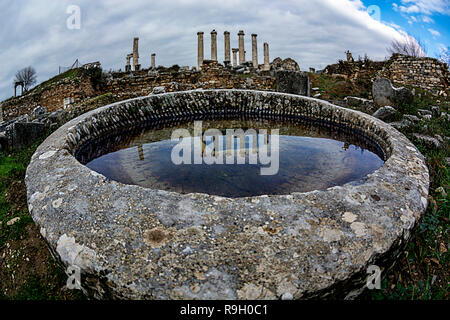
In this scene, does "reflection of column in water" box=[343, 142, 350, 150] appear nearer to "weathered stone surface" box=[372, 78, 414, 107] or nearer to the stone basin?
the stone basin

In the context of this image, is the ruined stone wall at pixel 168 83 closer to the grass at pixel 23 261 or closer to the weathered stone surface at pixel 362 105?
the weathered stone surface at pixel 362 105

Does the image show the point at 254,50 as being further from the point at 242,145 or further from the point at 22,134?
the point at 242,145

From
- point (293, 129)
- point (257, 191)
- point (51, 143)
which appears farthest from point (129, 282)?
point (293, 129)

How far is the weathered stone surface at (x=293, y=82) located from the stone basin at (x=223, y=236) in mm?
6956

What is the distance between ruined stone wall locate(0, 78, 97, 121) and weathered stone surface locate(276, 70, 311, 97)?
778cm

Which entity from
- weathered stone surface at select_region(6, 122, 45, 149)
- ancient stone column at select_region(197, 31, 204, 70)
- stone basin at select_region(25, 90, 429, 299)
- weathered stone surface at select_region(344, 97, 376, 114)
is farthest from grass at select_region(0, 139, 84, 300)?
ancient stone column at select_region(197, 31, 204, 70)

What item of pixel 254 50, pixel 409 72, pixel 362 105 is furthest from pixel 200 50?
pixel 362 105

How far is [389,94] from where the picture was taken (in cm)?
834

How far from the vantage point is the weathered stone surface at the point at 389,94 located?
826 cm

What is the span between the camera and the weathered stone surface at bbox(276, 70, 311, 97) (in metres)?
8.99

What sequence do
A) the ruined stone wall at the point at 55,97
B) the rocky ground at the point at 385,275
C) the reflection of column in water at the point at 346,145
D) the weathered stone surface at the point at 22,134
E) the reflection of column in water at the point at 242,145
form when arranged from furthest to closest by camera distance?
the ruined stone wall at the point at 55,97 < the weathered stone surface at the point at 22,134 < the reflection of column in water at the point at 346,145 < the reflection of column in water at the point at 242,145 < the rocky ground at the point at 385,275

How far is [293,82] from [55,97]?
1181 cm

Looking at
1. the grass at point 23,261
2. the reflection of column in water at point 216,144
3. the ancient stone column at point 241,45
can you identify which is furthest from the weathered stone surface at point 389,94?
the ancient stone column at point 241,45

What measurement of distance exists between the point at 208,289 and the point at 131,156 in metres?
2.32
